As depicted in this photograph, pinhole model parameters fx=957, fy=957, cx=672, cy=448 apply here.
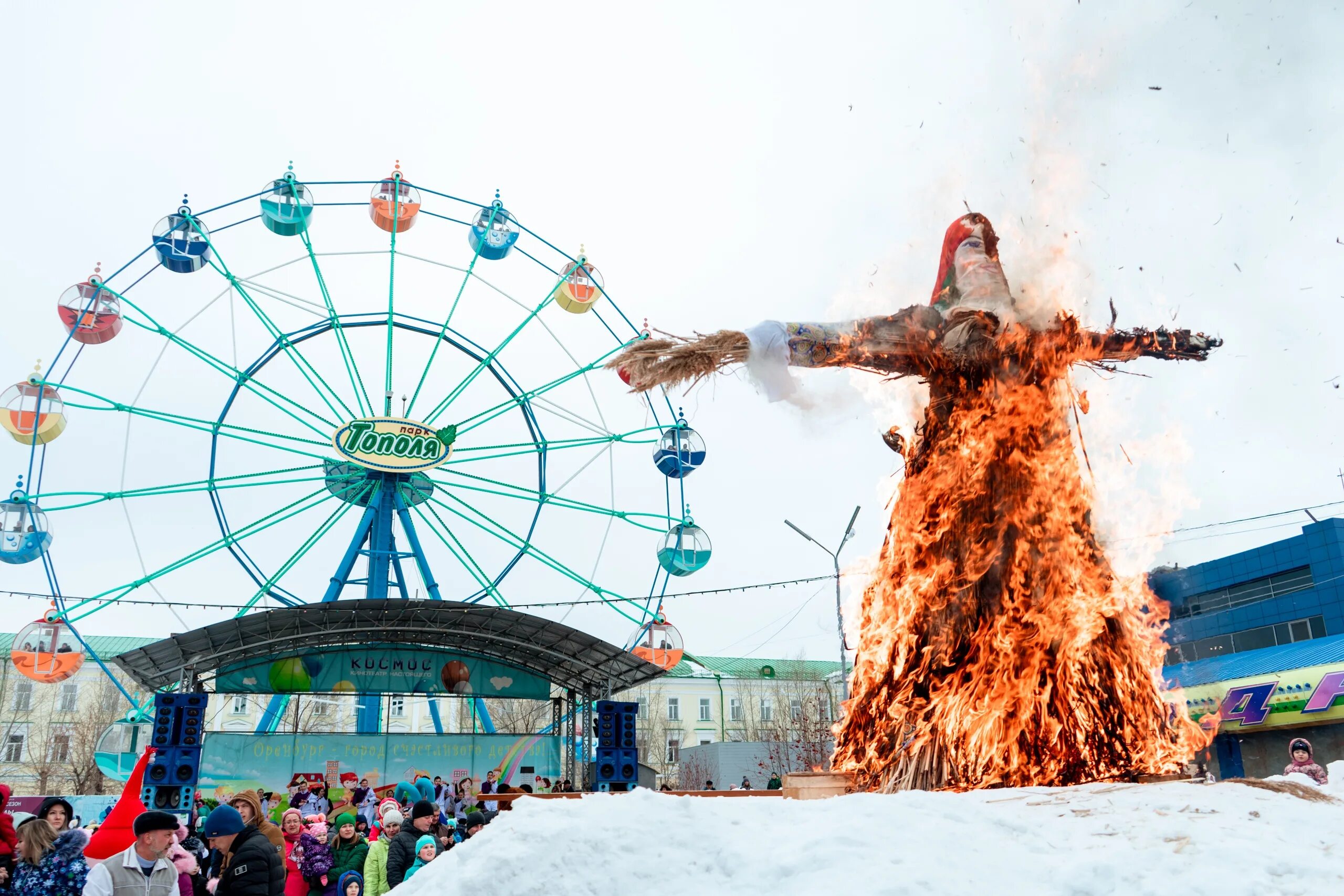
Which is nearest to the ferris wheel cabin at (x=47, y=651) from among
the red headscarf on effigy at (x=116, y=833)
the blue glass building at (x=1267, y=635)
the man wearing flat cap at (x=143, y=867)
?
the red headscarf on effigy at (x=116, y=833)

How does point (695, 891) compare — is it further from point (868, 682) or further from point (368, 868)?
point (368, 868)

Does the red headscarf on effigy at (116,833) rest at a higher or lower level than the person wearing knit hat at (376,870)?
higher

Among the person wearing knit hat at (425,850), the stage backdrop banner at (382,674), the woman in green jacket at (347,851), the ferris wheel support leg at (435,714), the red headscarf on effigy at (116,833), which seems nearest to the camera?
the red headscarf on effigy at (116,833)

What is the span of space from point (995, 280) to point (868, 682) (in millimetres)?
2572

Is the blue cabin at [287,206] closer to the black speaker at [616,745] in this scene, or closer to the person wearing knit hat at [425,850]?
the black speaker at [616,745]

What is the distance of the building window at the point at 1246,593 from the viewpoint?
85.0 ft

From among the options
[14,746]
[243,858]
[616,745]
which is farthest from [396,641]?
[14,746]

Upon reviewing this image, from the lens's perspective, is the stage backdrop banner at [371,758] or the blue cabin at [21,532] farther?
the stage backdrop banner at [371,758]

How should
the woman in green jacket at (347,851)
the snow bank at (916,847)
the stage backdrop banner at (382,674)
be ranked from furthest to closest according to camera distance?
the stage backdrop banner at (382,674) < the woman in green jacket at (347,851) < the snow bank at (916,847)

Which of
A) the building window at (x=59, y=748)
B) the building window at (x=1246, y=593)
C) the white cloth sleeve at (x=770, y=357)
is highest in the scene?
the building window at (x=1246, y=593)

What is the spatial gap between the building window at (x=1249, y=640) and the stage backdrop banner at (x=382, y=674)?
655 inches

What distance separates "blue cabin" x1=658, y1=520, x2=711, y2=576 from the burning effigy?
14.2 m

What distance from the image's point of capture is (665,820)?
3.70 m

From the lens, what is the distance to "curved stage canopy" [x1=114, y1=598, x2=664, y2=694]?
18000mm
